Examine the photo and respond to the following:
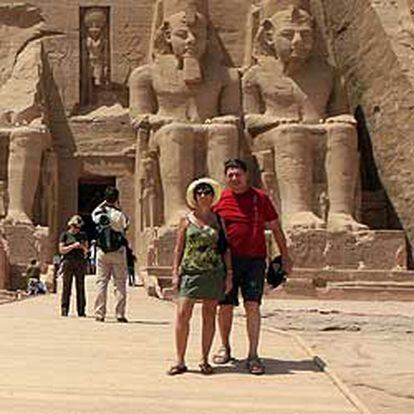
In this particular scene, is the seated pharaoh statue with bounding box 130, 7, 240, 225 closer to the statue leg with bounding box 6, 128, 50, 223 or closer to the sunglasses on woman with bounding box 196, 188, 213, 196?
the statue leg with bounding box 6, 128, 50, 223

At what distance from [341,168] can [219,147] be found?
1.82m

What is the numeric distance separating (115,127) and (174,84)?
169cm

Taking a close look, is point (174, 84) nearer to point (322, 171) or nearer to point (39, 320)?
point (322, 171)

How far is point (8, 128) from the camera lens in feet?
47.6

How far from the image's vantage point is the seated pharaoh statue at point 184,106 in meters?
13.8

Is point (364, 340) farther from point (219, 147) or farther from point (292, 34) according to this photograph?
point (292, 34)

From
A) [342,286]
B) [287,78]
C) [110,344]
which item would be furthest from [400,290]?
[110,344]

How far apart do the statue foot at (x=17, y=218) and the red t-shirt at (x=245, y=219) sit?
357 inches

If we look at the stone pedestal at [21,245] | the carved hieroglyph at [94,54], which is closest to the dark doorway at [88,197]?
the carved hieroglyph at [94,54]

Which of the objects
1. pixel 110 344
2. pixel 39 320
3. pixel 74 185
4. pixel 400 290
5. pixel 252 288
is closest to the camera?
pixel 252 288

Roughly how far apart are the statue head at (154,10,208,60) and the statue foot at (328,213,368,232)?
3.33 m

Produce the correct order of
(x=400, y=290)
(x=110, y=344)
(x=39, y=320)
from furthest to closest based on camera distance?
(x=400, y=290)
(x=39, y=320)
(x=110, y=344)

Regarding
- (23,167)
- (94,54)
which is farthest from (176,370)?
(94,54)

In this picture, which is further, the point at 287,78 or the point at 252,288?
the point at 287,78
